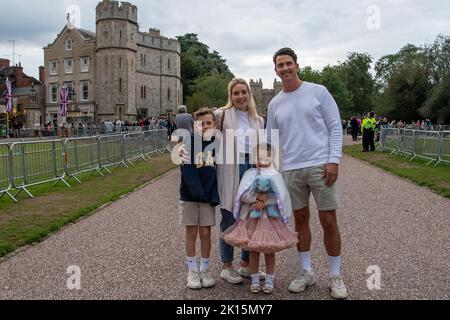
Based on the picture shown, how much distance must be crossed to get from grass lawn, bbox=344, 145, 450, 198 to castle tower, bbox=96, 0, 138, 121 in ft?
140

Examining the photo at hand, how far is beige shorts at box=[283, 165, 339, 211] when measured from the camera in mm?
4566

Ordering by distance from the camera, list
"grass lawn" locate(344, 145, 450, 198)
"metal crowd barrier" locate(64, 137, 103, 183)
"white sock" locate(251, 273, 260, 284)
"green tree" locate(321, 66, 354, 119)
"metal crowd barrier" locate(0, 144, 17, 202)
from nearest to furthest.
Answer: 1. "white sock" locate(251, 273, 260, 284)
2. "metal crowd barrier" locate(0, 144, 17, 202)
3. "grass lawn" locate(344, 145, 450, 198)
4. "metal crowd barrier" locate(64, 137, 103, 183)
5. "green tree" locate(321, 66, 354, 119)

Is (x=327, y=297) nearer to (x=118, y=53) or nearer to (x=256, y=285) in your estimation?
(x=256, y=285)

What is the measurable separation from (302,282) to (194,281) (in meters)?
1.00

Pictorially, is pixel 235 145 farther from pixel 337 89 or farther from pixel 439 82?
pixel 337 89

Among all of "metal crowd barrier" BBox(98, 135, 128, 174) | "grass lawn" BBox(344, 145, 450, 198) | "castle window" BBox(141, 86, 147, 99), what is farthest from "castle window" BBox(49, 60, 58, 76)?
"grass lawn" BBox(344, 145, 450, 198)

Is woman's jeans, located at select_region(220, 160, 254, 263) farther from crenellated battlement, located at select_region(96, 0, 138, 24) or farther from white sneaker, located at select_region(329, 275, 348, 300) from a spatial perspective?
crenellated battlement, located at select_region(96, 0, 138, 24)

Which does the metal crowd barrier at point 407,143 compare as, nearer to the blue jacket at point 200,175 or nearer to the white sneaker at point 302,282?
the white sneaker at point 302,282

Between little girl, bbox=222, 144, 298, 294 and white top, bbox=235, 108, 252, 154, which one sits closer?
little girl, bbox=222, 144, 298, 294

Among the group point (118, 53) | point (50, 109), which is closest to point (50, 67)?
point (50, 109)

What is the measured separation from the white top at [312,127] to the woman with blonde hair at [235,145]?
444 millimetres

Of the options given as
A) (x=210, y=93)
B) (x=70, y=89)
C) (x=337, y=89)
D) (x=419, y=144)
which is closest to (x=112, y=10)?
(x=70, y=89)

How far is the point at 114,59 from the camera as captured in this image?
6006 centimetres
